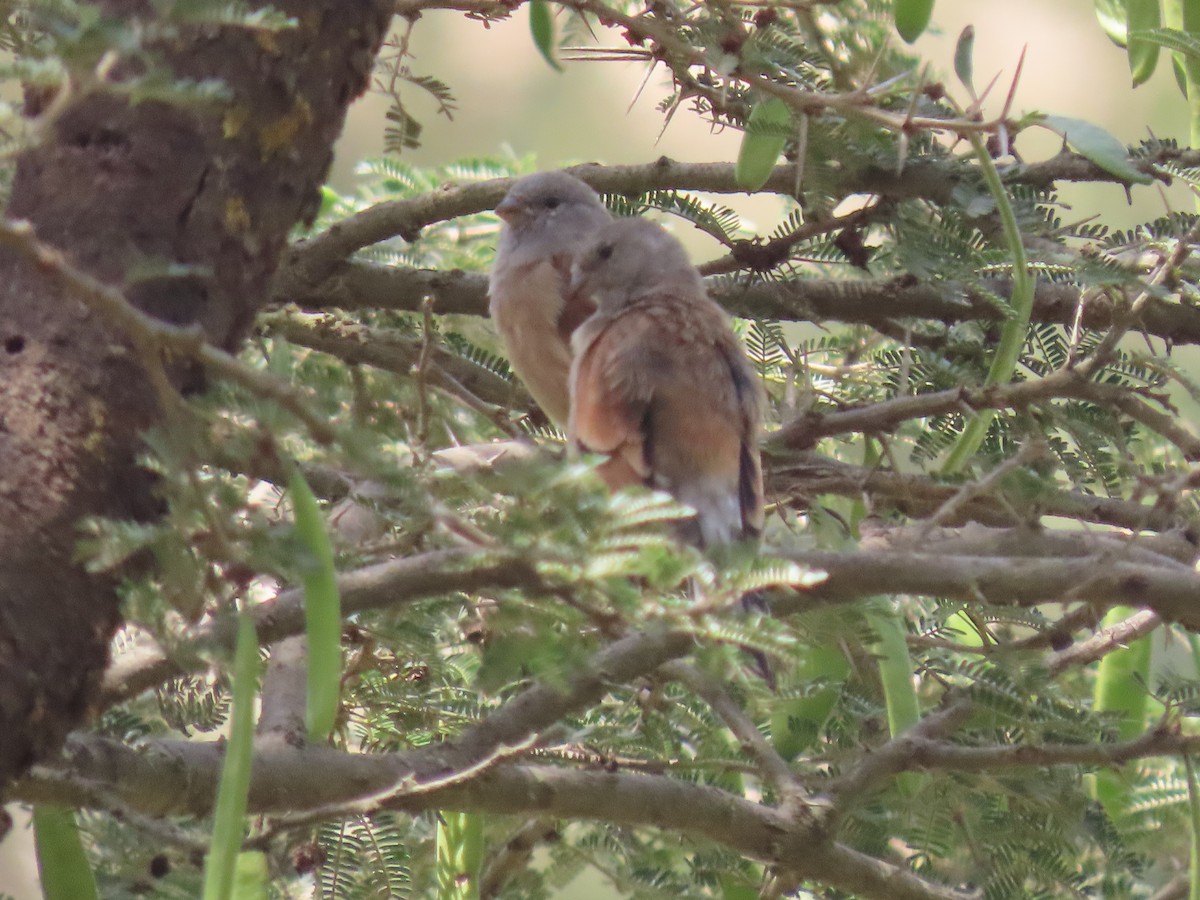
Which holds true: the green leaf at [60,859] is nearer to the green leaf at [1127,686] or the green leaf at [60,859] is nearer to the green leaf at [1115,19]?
the green leaf at [1127,686]

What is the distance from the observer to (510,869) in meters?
3.08

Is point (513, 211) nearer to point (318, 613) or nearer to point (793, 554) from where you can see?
point (793, 554)

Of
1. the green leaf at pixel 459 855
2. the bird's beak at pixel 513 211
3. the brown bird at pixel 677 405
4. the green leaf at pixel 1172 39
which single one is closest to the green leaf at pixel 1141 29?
the green leaf at pixel 1172 39

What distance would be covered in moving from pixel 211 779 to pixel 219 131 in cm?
97

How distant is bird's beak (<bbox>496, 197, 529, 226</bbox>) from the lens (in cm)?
389

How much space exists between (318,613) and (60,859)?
2.09 feet

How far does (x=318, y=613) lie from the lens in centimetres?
135

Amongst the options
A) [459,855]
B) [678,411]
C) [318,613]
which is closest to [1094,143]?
[678,411]

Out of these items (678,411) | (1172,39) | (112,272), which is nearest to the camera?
(112,272)

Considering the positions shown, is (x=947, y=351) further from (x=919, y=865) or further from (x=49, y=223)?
(x=49, y=223)

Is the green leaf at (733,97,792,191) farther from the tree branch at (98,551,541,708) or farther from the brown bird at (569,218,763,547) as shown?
the tree branch at (98,551,541,708)

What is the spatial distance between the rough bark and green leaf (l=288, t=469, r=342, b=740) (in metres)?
0.33

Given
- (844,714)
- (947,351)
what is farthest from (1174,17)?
(844,714)

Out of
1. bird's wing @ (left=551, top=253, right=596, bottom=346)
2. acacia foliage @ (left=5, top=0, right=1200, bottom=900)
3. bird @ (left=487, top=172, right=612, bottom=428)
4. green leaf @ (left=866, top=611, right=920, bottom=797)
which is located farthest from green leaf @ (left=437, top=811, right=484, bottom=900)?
bird's wing @ (left=551, top=253, right=596, bottom=346)
